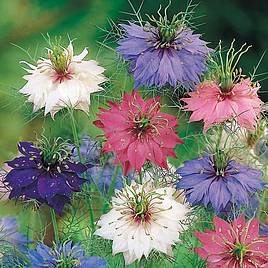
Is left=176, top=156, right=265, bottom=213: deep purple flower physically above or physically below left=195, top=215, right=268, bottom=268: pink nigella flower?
above

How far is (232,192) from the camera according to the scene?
1.15m

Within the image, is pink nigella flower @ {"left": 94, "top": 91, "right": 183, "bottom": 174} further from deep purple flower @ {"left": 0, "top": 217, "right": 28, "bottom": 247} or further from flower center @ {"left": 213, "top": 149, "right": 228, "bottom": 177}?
deep purple flower @ {"left": 0, "top": 217, "right": 28, "bottom": 247}

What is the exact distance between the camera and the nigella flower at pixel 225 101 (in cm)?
117

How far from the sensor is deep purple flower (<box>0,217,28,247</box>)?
51.9 inches

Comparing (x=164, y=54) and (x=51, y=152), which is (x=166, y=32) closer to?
(x=164, y=54)

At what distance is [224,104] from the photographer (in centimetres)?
118

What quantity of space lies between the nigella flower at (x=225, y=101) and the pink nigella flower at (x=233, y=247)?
5.1 inches

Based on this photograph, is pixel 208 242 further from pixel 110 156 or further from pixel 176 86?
pixel 110 156

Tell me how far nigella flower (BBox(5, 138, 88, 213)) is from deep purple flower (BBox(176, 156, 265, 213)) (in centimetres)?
13

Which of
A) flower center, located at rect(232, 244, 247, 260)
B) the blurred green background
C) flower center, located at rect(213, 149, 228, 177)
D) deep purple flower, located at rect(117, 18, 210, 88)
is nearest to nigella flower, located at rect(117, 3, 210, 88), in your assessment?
deep purple flower, located at rect(117, 18, 210, 88)

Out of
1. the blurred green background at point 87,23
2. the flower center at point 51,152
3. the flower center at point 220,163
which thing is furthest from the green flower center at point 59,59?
the blurred green background at point 87,23

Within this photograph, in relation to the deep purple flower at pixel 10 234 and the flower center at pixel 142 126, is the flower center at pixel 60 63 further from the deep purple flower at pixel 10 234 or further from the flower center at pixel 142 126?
the deep purple flower at pixel 10 234

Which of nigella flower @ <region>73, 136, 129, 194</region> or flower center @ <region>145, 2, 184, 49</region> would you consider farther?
nigella flower @ <region>73, 136, 129, 194</region>

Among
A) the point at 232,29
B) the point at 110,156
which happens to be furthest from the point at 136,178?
the point at 232,29
